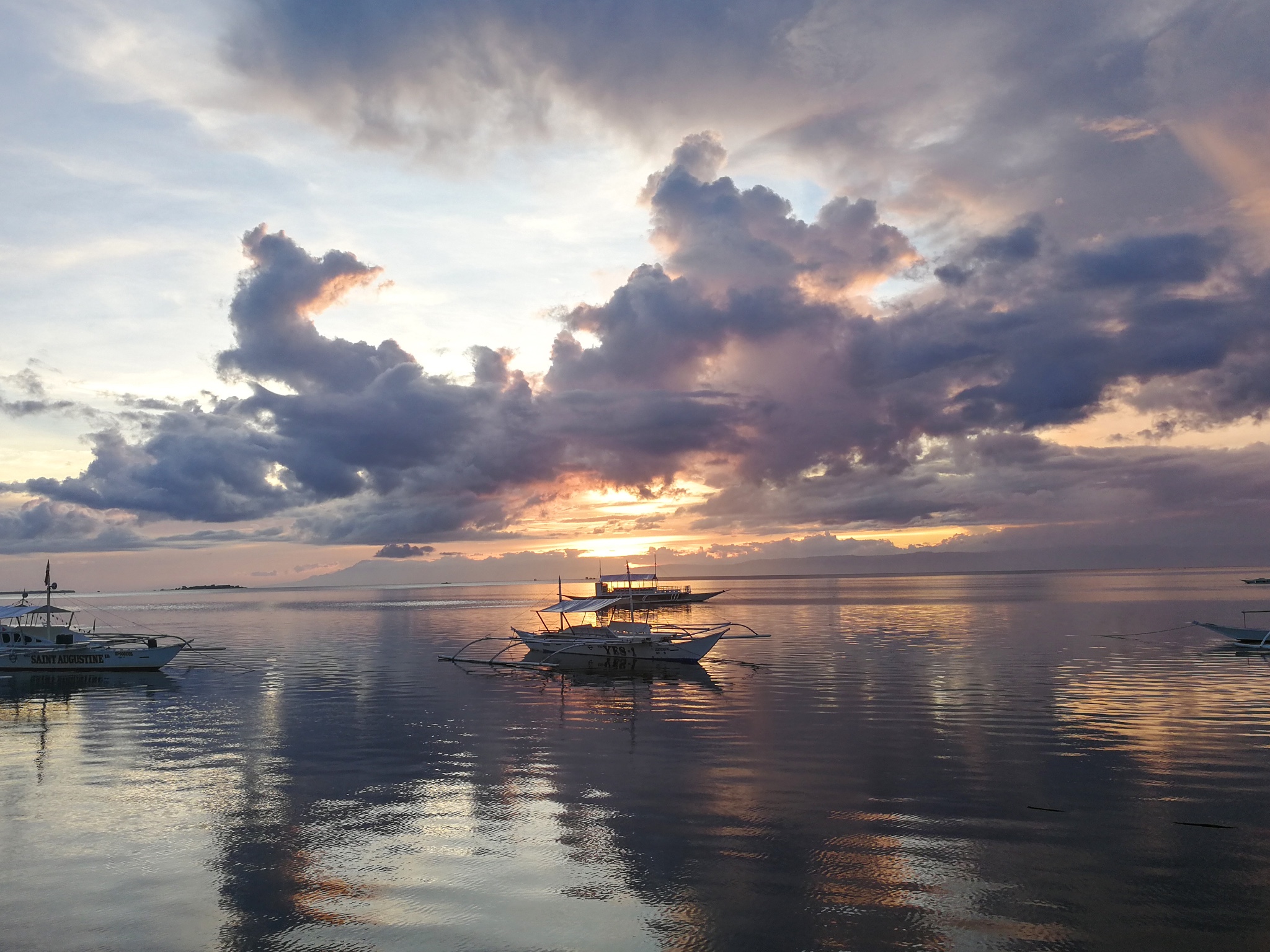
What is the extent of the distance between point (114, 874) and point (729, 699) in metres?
36.7

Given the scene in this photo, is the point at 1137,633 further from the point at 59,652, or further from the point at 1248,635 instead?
the point at 59,652

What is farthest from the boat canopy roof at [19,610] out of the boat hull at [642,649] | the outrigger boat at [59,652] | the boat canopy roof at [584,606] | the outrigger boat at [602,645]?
the boat hull at [642,649]

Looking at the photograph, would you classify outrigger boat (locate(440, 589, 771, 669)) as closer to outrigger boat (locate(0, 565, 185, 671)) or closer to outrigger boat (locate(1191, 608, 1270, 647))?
outrigger boat (locate(0, 565, 185, 671))

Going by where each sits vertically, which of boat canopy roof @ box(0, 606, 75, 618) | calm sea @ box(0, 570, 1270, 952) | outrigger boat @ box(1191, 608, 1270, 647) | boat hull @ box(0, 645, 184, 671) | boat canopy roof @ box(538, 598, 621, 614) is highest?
boat canopy roof @ box(0, 606, 75, 618)

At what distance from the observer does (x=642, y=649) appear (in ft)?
242

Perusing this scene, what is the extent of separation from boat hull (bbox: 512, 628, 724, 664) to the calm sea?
13191 millimetres

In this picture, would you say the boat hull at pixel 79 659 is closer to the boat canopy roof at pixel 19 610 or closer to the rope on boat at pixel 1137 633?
the boat canopy roof at pixel 19 610

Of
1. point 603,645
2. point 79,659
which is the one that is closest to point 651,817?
point 603,645

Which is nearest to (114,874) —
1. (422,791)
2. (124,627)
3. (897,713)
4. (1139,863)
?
(422,791)

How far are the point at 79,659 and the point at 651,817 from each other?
68208 millimetres

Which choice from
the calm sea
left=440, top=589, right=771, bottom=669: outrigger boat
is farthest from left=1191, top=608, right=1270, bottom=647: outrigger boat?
left=440, top=589, right=771, bottom=669: outrigger boat

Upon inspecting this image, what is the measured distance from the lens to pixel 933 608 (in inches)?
6220

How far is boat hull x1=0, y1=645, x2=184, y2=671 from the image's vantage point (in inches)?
2849

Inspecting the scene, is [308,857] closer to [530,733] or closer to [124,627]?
[530,733]
